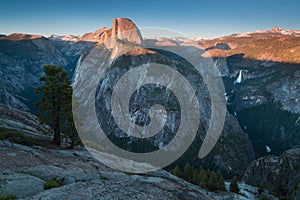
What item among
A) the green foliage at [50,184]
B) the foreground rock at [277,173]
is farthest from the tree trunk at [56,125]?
the foreground rock at [277,173]

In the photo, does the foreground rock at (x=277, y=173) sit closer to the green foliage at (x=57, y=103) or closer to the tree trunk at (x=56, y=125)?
the green foliage at (x=57, y=103)

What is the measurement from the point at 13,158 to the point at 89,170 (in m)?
6.00

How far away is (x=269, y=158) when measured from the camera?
15712 cm

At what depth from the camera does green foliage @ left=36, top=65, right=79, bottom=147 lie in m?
30.8

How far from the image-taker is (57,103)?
3158 centimetres

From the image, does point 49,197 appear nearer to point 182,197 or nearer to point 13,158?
point 182,197

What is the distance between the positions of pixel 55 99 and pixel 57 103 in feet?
2.62

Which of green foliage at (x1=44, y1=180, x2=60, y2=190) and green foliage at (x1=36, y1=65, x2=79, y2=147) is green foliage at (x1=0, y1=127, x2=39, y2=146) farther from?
green foliage at (x1=44, y1=180, x2=60, y2=190)

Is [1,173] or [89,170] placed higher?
[1,173]

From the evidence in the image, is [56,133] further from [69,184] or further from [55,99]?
[69,184]

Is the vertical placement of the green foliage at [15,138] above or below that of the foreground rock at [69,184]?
below

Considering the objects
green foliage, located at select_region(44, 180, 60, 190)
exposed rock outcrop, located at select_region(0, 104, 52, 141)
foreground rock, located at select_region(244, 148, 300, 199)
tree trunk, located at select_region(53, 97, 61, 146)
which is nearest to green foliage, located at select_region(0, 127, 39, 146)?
tree trunk, located at select_region(53, 97, 61, 146)

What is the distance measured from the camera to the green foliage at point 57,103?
30844mm

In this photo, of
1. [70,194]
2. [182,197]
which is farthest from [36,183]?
[182,197]
